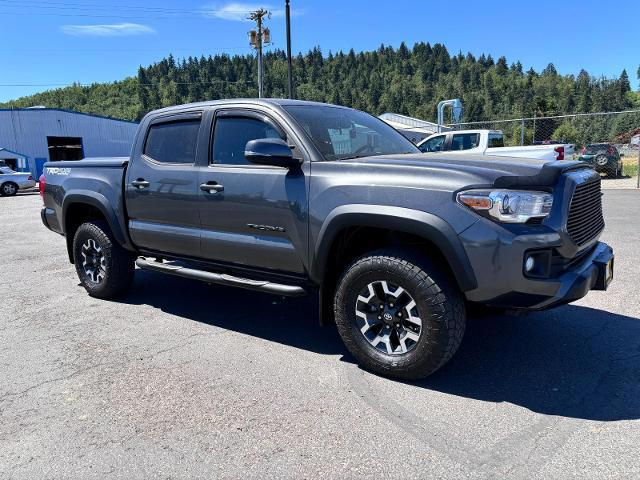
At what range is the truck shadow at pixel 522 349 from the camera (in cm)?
316

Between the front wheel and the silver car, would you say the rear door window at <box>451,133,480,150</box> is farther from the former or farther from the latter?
the silver car

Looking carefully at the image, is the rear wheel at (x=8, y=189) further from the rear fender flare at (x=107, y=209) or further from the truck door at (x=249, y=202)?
the truck door at (x=249, y=202)

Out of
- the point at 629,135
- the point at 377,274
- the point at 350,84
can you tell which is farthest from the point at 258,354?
the point at 350,84

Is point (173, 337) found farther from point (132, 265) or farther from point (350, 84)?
point (350, 84)

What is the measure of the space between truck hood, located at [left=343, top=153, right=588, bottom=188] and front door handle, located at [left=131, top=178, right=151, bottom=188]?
2.10 metres

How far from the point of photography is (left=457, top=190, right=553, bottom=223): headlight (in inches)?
116

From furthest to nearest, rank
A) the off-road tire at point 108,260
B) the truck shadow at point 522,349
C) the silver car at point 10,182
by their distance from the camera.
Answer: the silver car at point 10,182 < the off-road tire at point 108,260 < the truck shadow at point 522,349

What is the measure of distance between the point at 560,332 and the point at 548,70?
166m

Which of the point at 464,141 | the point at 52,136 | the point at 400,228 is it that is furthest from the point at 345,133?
the point at 52,136

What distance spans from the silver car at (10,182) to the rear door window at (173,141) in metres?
23.9

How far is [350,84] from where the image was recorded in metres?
144

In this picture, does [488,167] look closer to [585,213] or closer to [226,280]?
[585,213]

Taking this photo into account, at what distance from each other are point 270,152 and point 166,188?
1436 millimetres

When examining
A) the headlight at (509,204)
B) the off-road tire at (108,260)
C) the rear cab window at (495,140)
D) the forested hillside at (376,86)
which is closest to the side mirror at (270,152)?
the headlight at (509,204)
